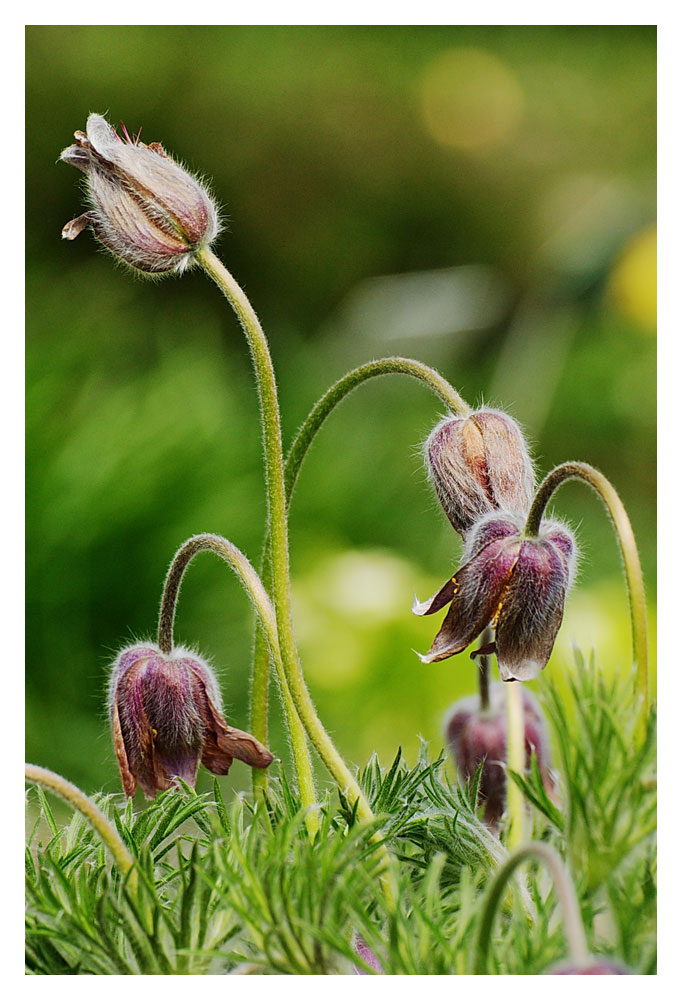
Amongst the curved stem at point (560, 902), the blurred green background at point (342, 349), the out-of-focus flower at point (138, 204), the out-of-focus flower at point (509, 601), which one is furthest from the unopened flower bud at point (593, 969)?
the blurred green background at point (342, 349)

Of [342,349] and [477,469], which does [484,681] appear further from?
[342,349]

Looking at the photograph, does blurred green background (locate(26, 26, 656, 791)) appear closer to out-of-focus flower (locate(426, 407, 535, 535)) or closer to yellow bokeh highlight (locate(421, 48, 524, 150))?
yellow bokeh highlight (locate(421, 48, 524, 150))

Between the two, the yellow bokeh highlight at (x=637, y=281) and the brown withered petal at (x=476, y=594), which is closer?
the brown withered petal at (x=476, y=594)

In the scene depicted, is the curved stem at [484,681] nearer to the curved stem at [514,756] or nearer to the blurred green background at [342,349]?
the curved stem at [514,756]

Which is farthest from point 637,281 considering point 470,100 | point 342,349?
point 342,349

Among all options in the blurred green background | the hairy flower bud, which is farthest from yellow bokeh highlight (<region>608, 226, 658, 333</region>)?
the hairy flower bud

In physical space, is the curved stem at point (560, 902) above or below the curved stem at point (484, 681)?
below
